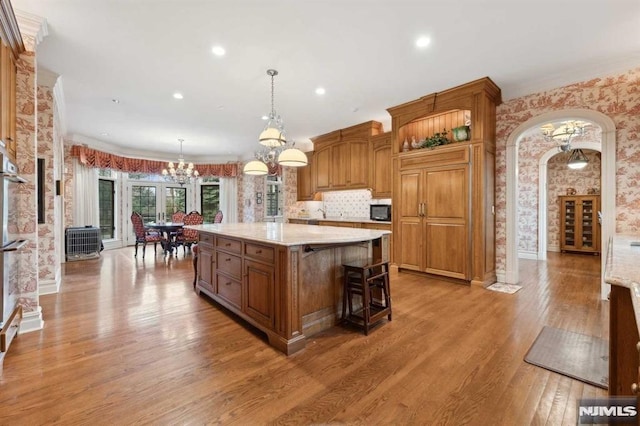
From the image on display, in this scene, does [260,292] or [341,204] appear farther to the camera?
[341,204]

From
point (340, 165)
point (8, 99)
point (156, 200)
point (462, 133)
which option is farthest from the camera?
point (156, 200)

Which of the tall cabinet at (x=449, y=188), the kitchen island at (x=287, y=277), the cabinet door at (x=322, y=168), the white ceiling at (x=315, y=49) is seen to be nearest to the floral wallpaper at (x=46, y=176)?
the white ceiling at (x=315, y=49)

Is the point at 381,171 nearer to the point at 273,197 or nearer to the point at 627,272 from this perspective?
the point at 273,197

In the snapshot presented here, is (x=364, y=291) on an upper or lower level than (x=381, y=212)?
lower

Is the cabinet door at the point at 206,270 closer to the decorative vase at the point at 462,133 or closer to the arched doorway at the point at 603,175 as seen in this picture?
the decorative vase at the point at 462,133

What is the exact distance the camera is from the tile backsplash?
6.36 meters

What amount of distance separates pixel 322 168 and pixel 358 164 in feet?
3.62

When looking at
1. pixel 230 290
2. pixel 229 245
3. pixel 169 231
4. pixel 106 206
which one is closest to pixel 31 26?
pixel 229 245

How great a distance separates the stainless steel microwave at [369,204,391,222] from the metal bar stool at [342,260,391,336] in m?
2.67

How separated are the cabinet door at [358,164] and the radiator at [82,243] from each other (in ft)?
18.5

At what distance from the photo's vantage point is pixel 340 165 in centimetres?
639

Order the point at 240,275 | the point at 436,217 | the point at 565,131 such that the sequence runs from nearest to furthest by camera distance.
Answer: the point at 240,275 < the point at 436,217 < the point at 565,131

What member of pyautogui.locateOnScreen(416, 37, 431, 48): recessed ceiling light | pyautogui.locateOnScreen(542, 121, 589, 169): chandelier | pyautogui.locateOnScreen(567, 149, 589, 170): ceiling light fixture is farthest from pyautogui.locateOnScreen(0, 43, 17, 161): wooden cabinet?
A: pyautogui.locateOnScreen(567, 149, 589, 170): ceiling light fixture

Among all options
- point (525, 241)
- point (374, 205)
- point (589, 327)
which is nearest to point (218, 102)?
point (374, 205)
